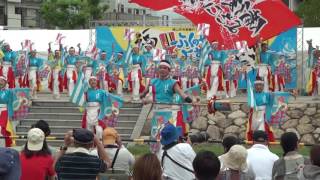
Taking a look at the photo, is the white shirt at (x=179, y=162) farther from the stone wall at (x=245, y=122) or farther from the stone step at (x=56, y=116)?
the stone step at (x=56, y=116)

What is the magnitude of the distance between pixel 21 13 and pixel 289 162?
4690cm

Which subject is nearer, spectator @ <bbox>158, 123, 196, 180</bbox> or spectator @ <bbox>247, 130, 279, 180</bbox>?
spectator @ <bbox>158, 123, 196, 180</bbox>

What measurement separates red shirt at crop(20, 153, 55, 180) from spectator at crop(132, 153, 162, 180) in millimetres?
1719

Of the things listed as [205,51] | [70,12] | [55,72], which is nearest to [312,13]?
Answer: [205,51]

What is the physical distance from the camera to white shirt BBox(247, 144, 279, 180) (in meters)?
6.70

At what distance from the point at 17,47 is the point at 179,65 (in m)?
5.99

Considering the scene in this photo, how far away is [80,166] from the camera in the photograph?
588cm

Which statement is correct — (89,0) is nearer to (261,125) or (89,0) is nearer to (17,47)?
(17,47)

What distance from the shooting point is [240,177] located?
6016 mm

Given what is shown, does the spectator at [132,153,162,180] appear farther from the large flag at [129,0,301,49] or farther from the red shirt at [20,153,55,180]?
the large flag at [129,0,301,49]

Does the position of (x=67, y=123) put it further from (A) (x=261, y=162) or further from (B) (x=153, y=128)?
(A) (x=261, y=162)

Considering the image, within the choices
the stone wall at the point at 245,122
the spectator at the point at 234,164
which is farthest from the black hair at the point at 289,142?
the stone wall at the point at 245,122

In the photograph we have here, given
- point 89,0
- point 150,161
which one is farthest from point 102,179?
point 89,0

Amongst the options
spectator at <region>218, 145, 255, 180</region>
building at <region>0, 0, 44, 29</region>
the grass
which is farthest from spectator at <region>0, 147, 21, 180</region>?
building at <region>0, 0, 44, 29</region>
